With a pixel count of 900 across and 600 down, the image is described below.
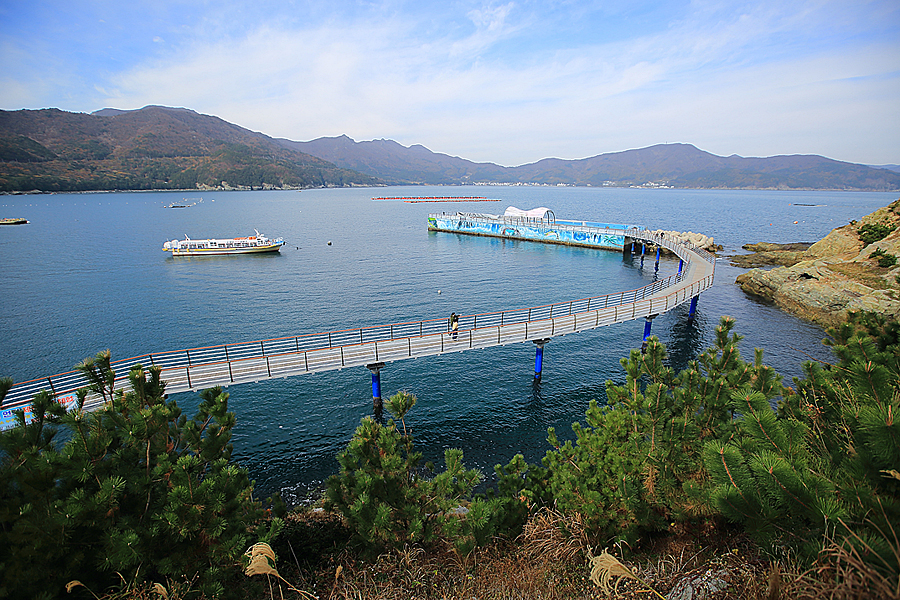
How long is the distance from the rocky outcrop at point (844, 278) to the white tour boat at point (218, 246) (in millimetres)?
70322

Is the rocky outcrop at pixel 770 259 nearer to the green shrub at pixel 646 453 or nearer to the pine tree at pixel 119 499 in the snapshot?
the green shrub at pixel 646 453

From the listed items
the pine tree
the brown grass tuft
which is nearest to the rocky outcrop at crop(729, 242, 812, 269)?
the brown grass tuft

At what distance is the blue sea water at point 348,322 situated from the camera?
2189cm

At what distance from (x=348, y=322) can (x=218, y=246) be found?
46357 mm

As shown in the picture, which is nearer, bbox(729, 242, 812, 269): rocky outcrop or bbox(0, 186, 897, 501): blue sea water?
bbox(0, 186, 897, 501): blue sea water

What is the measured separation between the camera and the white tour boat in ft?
219

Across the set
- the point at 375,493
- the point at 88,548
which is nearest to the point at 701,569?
the point at 375,493

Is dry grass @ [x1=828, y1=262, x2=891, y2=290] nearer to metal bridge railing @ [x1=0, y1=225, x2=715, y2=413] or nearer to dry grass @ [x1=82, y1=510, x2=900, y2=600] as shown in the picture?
metal bridge railing @ [x1=0, y1=225, x2=715, y2=413]

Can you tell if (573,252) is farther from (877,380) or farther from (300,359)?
(877,380)

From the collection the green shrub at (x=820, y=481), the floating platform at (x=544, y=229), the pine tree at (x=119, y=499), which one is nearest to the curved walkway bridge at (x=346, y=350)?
the pine tree at (x=119, y=499)

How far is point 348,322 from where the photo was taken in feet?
117

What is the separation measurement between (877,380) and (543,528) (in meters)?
6.58

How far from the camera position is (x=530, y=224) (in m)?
86.8

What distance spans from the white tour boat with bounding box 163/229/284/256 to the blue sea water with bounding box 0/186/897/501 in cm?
238
